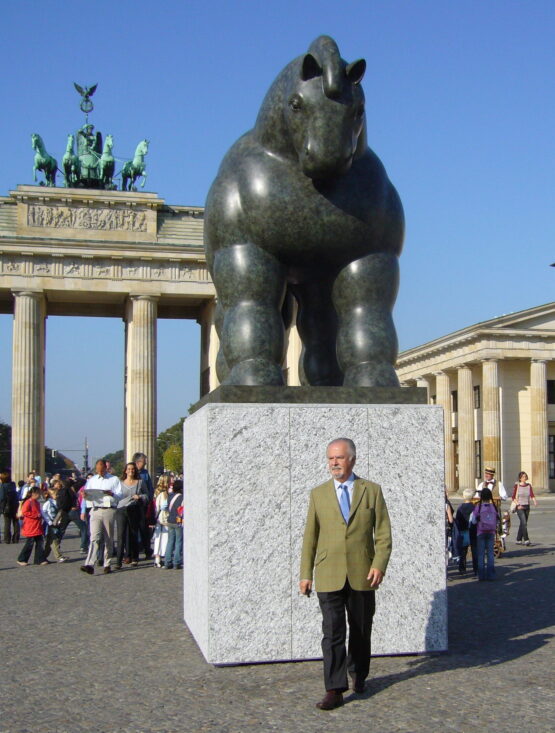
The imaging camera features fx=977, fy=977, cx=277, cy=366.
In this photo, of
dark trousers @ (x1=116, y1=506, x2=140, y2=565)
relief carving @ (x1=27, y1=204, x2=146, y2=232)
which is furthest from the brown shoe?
relief carving @ (x1=27, y1=204, x2=146, y2=232)

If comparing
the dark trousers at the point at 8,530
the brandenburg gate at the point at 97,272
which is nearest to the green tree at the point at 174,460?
the brandenburg gate at the point at 97,272

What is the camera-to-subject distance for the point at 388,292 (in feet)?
26.2

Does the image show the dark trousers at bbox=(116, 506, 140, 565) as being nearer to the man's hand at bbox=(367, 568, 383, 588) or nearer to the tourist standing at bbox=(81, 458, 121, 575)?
the tourist standing at bbox=(81, 458, 121, 575)

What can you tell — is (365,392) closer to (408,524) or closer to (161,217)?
(408,524)

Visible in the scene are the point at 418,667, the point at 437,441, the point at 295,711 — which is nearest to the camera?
the point at 295,711

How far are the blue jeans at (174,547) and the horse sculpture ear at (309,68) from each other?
10433mm

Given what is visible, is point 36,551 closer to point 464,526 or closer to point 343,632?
point 464,526

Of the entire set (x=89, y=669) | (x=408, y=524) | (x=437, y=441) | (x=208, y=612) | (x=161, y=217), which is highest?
(x=161, y=217)

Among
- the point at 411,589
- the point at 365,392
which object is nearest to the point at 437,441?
the point at 365,392

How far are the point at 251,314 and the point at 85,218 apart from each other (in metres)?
48.1

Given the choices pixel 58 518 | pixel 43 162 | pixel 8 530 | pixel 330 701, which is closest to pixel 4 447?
pixel 43 162

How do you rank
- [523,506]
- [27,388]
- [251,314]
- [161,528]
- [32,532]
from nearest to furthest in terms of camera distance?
[251,314] < [161,528] < [32,532] < [523,506] < [27,388]

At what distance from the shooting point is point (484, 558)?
550 inches

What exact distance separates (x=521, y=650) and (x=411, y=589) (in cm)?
110
